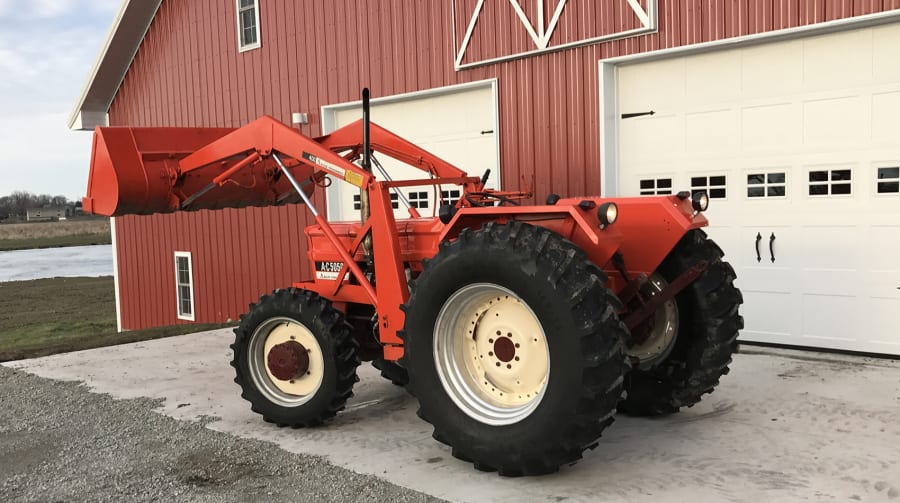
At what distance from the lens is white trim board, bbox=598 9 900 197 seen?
6.40 m

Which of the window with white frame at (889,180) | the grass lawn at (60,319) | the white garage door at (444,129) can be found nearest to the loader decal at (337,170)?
the white garage door at (444,129)

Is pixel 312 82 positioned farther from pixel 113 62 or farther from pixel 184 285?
pixel 113 62

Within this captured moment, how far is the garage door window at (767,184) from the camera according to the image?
701 cm

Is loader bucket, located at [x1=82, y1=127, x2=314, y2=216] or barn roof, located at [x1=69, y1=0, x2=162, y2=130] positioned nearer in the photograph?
loader bucket, located at [x1=82, y1=127, x2=314, y2=216]

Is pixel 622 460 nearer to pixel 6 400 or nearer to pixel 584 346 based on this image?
pixel 584 346

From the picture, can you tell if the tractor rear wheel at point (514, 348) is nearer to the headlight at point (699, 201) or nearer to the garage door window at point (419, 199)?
the headlight at point (699, 201)

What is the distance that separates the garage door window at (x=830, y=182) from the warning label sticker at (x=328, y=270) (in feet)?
13.9

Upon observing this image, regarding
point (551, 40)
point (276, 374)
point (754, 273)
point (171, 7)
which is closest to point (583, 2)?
point (551, 40)

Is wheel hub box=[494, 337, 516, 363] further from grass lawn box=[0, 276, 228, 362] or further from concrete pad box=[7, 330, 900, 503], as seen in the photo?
grass lawn box=[0, 276, 228, 362]

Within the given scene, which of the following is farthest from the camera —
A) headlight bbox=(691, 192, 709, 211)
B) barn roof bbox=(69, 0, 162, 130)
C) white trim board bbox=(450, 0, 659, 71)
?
barn roof bbox=(69, 0, 162, 130)

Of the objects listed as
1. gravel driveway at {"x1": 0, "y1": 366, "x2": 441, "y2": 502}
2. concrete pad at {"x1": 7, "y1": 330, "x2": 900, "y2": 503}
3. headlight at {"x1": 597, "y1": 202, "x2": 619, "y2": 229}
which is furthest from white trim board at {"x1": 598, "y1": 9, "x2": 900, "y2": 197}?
gravel driveway at {"x1": 0, "y1": 366, "x2": 441, "y2": 502}

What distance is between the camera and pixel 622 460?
4.18 m

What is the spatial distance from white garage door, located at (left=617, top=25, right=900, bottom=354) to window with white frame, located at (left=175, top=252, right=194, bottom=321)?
26.6 ft

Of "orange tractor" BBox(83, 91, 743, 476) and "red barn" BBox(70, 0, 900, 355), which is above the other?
"red barn" BBox(70, 0, 900, 355)
